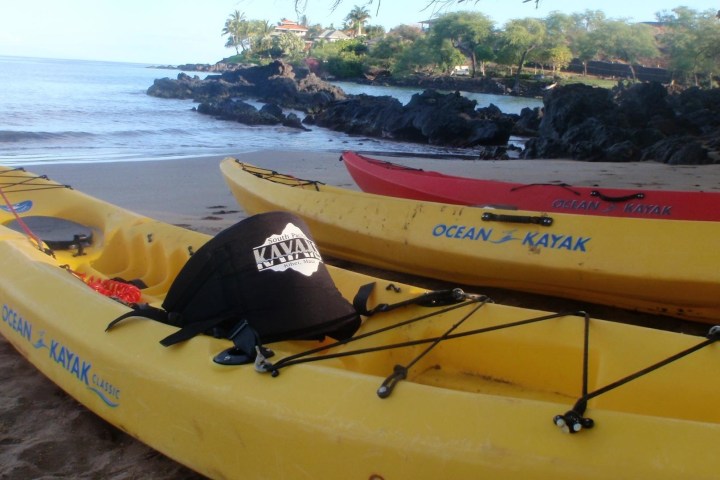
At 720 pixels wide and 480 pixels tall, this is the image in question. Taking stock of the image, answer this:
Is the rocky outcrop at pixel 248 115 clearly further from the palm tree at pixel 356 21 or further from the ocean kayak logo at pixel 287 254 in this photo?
the palm tree at pixel 356 21

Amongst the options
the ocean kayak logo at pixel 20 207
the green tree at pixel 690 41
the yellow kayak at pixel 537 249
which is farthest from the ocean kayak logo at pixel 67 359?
the green tree at pixel 690 41

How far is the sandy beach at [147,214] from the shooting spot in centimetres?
224

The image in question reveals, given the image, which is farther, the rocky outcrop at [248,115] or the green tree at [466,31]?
the green tree at [466,31]

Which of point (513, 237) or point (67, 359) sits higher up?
point (513, 237)

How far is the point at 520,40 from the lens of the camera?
57.1 m

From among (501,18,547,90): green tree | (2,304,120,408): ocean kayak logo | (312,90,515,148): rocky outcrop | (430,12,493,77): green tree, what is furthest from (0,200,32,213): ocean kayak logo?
(501,18,547,90): green tree

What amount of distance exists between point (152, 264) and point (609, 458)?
9.85 feet

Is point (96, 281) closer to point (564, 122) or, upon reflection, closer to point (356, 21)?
point (564, 122)

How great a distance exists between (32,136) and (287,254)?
14.2m

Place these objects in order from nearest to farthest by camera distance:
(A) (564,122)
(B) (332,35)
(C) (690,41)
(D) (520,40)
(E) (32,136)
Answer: (E) (32,136) < (A) (564,122) < (C) (690,41) < (D) (520,40) < (B) (332,35)

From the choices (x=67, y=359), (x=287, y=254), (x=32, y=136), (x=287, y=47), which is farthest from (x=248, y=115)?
(x=287, y=47)

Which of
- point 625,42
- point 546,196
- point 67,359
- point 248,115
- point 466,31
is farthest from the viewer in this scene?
point 625,42

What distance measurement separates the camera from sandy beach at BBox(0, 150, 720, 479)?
2.24 meters

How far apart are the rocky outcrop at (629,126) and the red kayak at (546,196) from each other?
6840 mm
